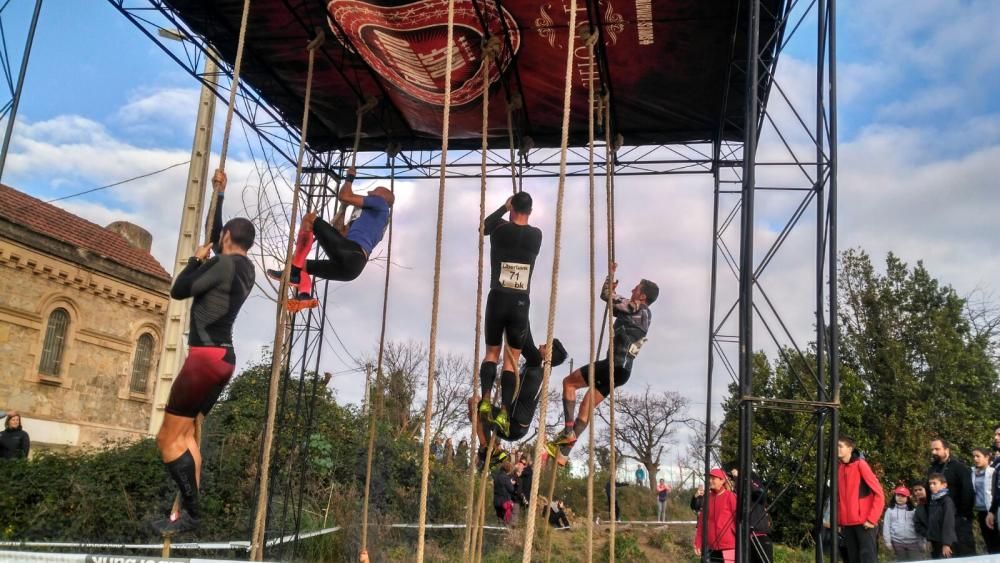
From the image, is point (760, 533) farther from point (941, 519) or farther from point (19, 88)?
point (19, 88)

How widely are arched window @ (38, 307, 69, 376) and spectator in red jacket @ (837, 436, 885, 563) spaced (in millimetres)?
16506

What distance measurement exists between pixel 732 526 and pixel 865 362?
51.0 feet

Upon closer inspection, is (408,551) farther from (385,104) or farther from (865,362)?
(865,362)

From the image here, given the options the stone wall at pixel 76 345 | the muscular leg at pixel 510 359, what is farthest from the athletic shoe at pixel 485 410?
the stone wall at pixel 76 345

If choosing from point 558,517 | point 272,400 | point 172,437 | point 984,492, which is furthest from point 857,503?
point 558,517

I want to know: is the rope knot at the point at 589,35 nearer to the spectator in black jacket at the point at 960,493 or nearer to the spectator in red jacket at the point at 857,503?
the spectator in red jacket at the point at 857,503

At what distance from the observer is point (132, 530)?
33.6 feet

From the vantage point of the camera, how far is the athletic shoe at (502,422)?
691 cm

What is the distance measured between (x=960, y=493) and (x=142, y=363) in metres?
18.7

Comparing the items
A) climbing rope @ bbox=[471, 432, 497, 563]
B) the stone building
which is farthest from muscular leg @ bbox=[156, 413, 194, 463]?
the stone building

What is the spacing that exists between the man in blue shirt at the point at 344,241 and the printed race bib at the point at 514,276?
4.42 feet

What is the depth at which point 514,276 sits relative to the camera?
23.2 feet

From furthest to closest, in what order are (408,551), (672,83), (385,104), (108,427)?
(108,427), (408,551), (385,104), (672,83)

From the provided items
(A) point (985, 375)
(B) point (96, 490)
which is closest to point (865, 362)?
(A) point (985, 375)
